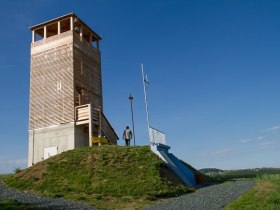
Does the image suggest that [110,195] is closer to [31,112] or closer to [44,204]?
[44,204]

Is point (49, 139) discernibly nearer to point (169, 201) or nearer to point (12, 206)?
point (169, 201)

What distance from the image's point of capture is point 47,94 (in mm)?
27375

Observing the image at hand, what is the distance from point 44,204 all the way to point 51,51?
18278 mm

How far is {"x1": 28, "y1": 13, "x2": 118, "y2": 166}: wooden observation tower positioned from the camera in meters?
25.9

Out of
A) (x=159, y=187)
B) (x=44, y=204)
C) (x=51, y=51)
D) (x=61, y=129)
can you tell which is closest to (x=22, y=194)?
(x=44, y=204)

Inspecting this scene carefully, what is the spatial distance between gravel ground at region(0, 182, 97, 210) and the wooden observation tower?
10.7 m

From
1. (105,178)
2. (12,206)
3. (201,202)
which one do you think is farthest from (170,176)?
(12,206)

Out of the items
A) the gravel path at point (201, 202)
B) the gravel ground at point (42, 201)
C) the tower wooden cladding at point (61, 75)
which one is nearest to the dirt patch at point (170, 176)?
the gravel path at point (201, 202)

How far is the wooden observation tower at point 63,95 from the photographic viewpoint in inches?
1018

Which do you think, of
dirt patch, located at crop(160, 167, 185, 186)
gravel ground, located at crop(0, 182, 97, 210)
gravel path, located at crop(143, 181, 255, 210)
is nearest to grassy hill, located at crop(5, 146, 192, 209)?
dirt patch, located at crop(160, 167, 185, 186)

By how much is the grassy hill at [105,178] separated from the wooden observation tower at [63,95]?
521 cm

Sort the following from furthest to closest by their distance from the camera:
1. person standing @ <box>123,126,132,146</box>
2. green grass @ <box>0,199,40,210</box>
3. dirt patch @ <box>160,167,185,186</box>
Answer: person standing @ <box>123,126,132,146</box> → dirt patch @ <box>160,167,185,186</box> → green grass @ <box>0,199,40,210</box>

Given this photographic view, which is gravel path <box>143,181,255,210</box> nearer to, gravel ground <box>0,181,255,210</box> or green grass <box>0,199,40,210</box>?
gravel ground <box>0,181,255,210</box>

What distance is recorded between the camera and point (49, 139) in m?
26.1
